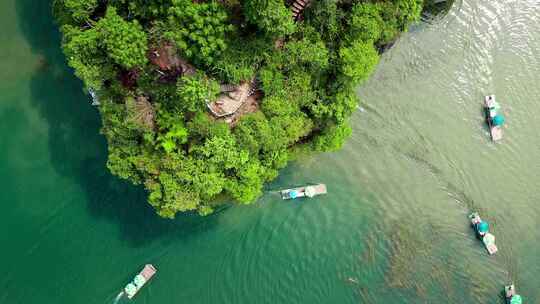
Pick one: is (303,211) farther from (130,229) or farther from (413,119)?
(130,229)

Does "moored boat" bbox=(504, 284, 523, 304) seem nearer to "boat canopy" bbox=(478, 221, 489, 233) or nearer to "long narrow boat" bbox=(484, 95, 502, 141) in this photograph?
"boat canopy" bbox=(478, 221, 489, 233)

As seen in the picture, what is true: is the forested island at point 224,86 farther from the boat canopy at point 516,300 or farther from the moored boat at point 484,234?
the boat canopy at point 516,300

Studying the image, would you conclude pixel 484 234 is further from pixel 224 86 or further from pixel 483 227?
pixel 224 86

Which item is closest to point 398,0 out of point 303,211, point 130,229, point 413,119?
point 413,119

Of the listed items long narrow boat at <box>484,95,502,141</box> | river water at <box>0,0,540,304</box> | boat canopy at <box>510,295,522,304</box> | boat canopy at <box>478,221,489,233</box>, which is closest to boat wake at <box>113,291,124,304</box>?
river water at <box>0,0,540,304</box>

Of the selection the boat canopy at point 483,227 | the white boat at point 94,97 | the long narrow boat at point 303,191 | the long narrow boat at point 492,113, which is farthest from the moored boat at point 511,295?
the white boat at point 94,97

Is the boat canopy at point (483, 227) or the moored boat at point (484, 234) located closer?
the boat canopy at point (483, 227)
